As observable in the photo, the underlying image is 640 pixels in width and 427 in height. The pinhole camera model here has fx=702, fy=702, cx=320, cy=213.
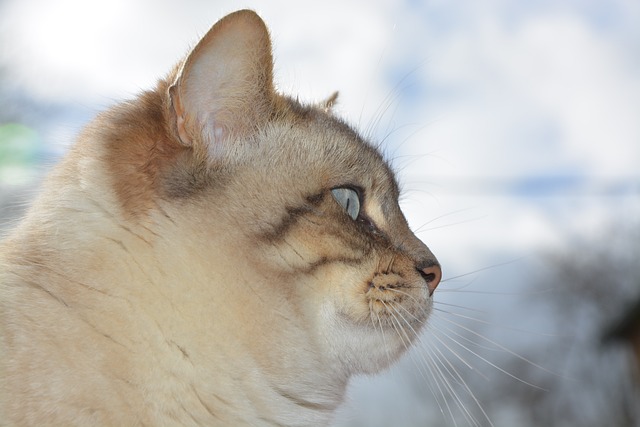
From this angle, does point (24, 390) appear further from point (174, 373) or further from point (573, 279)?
point (573, 279)

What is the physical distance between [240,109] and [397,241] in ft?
1.96

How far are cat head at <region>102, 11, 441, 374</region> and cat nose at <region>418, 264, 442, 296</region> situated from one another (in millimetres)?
13

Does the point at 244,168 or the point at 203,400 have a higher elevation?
the point at 244,168

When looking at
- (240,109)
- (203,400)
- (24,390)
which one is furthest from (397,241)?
(24,390)

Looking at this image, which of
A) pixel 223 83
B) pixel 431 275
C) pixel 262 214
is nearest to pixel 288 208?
pixel 262 214

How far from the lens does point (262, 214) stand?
1842mm

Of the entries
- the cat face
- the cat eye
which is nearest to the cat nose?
the cat face

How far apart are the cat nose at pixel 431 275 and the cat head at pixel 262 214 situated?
0.01 m

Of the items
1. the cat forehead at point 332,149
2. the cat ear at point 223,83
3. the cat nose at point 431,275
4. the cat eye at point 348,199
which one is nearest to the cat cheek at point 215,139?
the cat ear at point 223,83

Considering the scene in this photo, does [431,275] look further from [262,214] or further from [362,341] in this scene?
[262,214]

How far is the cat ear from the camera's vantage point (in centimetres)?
177

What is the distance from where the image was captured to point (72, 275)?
169cm

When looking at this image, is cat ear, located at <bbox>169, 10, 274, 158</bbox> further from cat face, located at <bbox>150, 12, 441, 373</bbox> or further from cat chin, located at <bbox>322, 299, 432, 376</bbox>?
cat chin, located at <bbox>322, 299, 432, 376</bbox>

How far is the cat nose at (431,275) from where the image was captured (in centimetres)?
207
